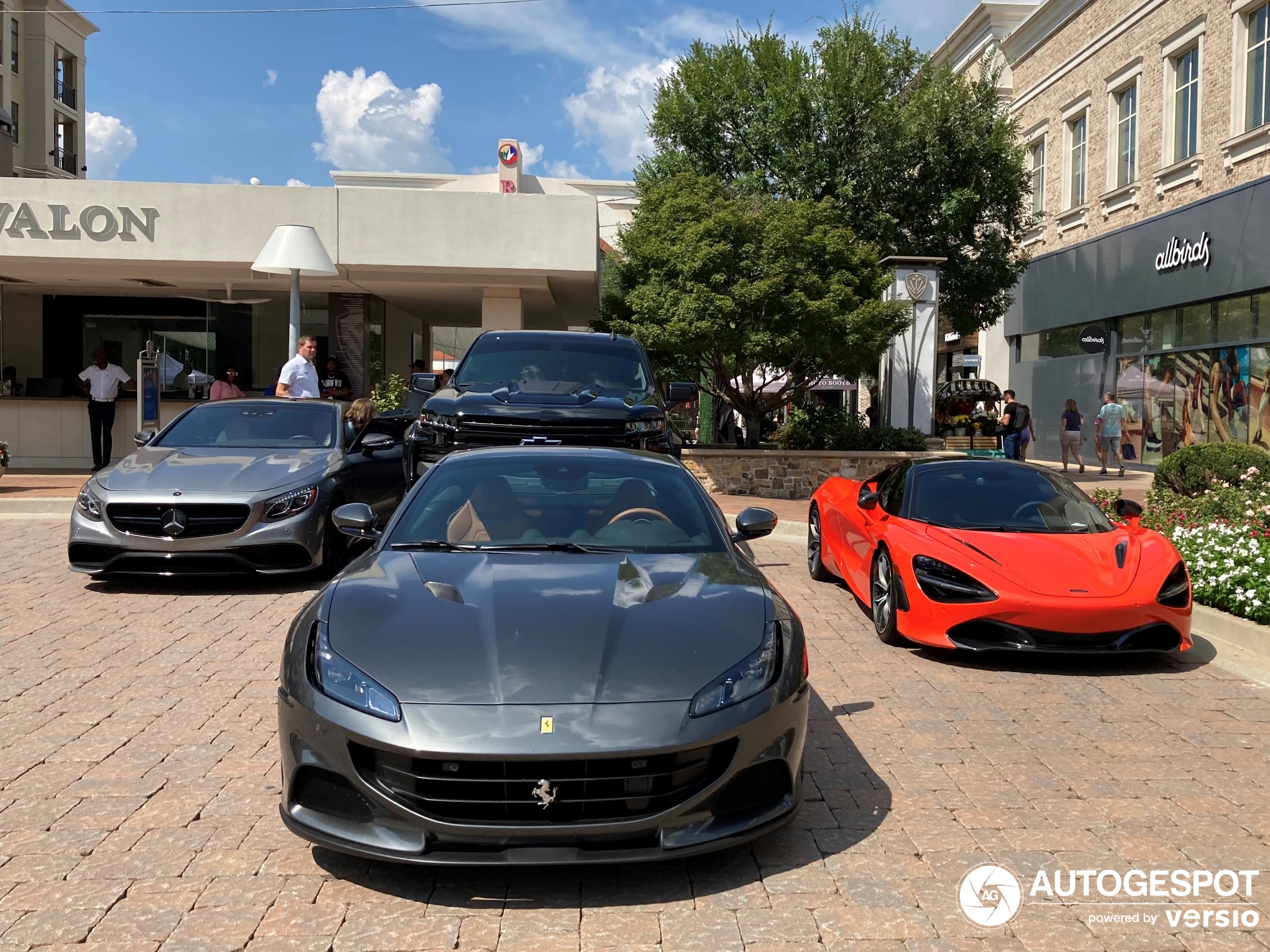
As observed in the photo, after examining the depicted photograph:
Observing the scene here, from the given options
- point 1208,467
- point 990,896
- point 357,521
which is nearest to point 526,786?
point 990,896

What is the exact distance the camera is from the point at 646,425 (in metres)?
9.59

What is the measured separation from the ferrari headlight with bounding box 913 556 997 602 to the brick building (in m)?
16.0

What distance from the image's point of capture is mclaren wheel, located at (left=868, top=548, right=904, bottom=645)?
7.14 meters

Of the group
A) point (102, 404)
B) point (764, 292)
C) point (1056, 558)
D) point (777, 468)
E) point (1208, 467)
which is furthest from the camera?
point (102, 404)

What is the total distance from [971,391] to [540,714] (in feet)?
105

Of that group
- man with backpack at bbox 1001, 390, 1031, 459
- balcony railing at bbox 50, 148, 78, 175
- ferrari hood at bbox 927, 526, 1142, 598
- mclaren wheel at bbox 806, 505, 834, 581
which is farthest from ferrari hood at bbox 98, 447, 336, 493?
balcony railing at bbox 50, 148, 78, 175

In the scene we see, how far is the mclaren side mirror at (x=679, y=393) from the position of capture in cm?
1077

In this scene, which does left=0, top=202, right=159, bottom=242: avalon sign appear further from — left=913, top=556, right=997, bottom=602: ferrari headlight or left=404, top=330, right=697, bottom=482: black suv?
left=913, top=556, right=997, bottom=602: ferrari headlight

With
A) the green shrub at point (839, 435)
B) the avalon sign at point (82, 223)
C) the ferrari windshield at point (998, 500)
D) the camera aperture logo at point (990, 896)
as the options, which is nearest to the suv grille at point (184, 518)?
the ferrari windshield at point (998, 500)

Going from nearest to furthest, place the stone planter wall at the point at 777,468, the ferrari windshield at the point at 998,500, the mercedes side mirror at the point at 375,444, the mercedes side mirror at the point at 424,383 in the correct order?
the ferrari windshield at the point at 998,500 < the mercedes side mirror at the point at 375,444 < the mercedes side mirror at the point at 424,383 < the stone planter wall at the point at 777,468

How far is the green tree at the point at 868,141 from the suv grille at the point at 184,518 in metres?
17.9

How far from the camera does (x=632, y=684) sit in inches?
136

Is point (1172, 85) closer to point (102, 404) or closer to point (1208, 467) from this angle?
point (1208, 467)

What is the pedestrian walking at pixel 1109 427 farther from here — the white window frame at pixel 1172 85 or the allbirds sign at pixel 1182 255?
the white window frame at pixel 1172 85
